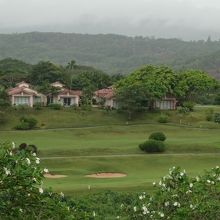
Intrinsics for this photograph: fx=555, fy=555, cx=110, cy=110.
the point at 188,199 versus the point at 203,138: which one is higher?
the point at 188,199

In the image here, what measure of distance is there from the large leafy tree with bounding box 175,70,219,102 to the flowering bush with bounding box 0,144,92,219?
82166mm

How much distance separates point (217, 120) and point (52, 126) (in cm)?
2491

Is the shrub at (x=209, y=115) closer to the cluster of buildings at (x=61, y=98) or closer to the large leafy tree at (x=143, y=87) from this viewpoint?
the large leafy tree at (x=143, y=87)

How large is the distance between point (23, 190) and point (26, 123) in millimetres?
65438

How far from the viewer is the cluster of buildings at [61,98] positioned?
307ft

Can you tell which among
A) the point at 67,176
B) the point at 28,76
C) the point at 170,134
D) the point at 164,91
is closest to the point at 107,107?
the point at 164,91

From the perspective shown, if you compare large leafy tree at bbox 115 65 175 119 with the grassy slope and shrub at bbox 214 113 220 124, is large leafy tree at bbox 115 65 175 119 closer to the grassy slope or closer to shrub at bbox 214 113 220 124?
the grassy slope

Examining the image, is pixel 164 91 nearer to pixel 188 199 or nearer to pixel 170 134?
pixel 170 134

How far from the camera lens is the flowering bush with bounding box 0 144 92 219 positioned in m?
11.6

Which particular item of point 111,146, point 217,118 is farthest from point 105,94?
point 111,146

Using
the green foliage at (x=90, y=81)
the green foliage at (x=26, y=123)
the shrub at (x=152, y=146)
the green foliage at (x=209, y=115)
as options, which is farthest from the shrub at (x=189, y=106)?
the shrub at (x=152, y=146)

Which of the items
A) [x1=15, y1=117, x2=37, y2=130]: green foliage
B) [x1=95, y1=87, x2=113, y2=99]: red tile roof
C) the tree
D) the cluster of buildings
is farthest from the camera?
[x1=95, y1=87, x2=113, y2=99]: red tile roof

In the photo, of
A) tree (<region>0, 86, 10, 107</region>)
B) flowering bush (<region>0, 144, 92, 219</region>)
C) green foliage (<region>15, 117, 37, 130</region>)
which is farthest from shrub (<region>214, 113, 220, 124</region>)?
flowering bush (<region>0, 144, 92, 219</region>)

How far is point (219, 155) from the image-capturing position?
5984 cm
